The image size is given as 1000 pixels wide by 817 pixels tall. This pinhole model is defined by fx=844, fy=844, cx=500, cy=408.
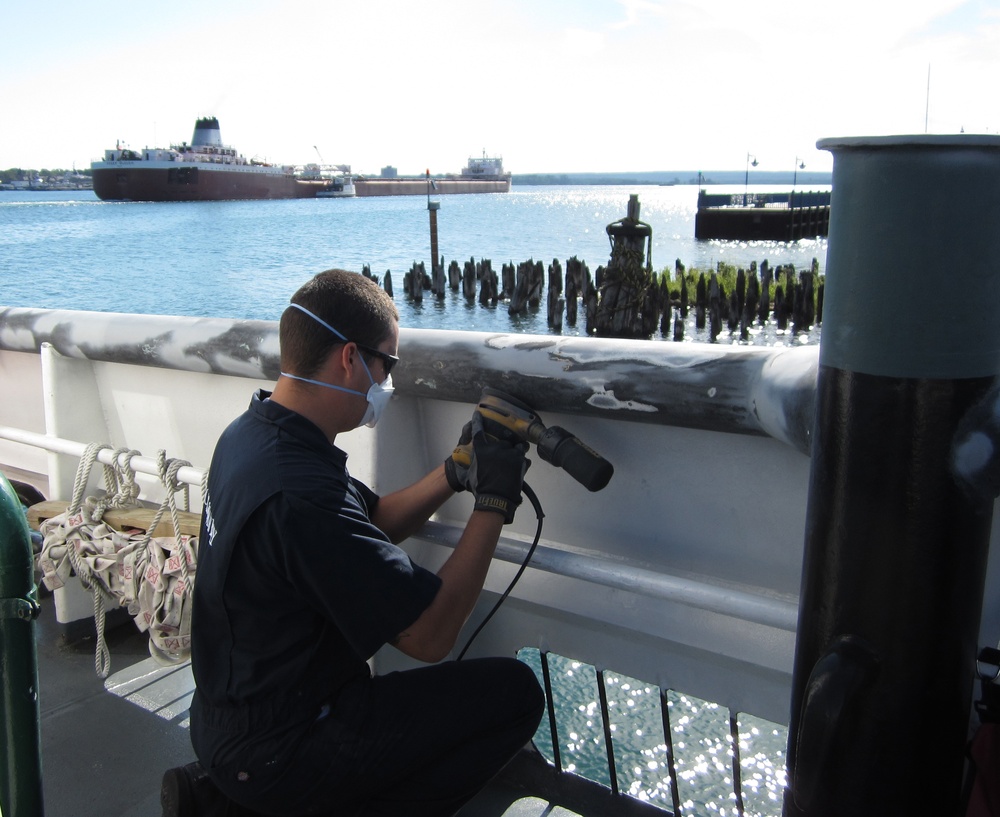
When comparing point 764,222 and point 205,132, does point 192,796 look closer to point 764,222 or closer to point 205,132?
point 764,222

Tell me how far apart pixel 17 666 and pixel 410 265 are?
53.3m

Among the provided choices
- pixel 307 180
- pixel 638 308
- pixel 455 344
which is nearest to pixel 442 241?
pixel 307 180

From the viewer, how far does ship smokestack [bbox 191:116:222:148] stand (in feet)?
308

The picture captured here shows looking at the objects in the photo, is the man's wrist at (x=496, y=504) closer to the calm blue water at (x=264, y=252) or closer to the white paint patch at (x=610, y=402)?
the white paint patch at (x=610, y=402)

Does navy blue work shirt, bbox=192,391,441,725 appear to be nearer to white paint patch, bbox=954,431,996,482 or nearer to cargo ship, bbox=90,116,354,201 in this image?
white paint patch, bbox=954,431,996,482

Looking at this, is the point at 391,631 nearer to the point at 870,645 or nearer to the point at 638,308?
the point at 870,645

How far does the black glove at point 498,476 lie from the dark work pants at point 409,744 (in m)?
0.42

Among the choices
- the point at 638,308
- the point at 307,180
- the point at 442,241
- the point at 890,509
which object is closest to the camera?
the point at 890,509

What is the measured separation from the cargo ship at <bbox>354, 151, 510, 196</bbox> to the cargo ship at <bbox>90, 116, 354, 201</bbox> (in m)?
39.5

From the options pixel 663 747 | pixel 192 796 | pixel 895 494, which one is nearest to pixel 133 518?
pixel 192 796

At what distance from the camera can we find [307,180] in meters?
120

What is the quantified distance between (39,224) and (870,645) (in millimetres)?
97123

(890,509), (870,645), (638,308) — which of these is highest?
(890,509)

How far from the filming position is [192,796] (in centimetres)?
196
